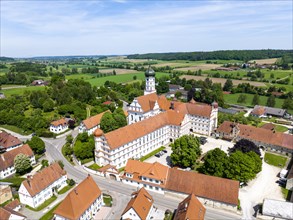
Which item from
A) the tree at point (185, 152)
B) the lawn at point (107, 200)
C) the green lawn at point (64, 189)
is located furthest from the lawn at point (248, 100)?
the green lawn at point (64, 189)

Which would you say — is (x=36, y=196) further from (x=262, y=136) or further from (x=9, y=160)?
(x=262, y=136)

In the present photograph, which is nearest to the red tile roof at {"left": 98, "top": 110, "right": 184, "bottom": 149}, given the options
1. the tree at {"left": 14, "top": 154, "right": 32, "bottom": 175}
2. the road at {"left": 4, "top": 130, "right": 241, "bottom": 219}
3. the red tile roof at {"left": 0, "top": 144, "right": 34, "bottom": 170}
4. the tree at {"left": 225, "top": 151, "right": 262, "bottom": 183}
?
the road at {"left": 4, "top": 130, "right": 241, "bottom": 219}

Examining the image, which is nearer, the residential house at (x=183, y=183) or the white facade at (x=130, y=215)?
the white facade at (x=130, y=215)

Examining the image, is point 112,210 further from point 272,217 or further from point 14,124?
point 14,124

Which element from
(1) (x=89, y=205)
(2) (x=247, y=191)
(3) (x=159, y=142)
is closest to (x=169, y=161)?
(3) (x=159, y=142)

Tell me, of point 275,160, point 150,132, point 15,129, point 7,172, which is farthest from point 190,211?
point 15,129

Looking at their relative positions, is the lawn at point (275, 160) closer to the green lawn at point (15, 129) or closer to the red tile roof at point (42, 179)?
the red tile roof at point (42, 179)

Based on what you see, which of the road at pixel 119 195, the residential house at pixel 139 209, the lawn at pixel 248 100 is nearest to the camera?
the residential house at pixel 139 209

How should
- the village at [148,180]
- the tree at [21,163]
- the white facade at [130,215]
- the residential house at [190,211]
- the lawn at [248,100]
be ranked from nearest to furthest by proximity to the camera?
the residential house at [190,211] → the white facade at [130,215] → the village at [148,180] → the tree at [21,163] → the lawn at [248,100]

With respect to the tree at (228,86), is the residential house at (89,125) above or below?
below
